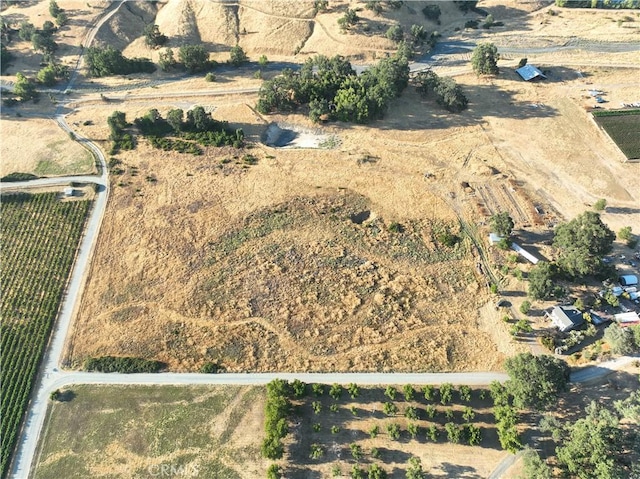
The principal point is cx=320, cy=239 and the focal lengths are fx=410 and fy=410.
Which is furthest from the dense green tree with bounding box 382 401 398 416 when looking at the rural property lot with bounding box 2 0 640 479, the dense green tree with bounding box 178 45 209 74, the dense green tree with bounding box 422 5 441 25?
the dense green tree with bounding box 422 5 441 25

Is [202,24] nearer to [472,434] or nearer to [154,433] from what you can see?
[154,433]

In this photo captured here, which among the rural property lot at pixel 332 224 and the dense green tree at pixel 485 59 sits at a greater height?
the dense green tree at pixel 485 59

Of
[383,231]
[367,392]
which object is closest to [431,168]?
[383,231]

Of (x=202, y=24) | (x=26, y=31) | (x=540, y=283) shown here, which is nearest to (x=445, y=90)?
(x=540, y=283)

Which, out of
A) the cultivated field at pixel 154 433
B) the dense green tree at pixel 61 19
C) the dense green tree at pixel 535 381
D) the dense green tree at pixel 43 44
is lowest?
the cultivated field at pixel 154 433

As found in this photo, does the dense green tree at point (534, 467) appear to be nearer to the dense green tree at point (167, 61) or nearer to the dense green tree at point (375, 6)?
the dense green tree at point (375, 6)

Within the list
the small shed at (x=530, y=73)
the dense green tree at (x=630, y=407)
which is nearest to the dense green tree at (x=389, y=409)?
the dense green tree at (x=630, y=407)
